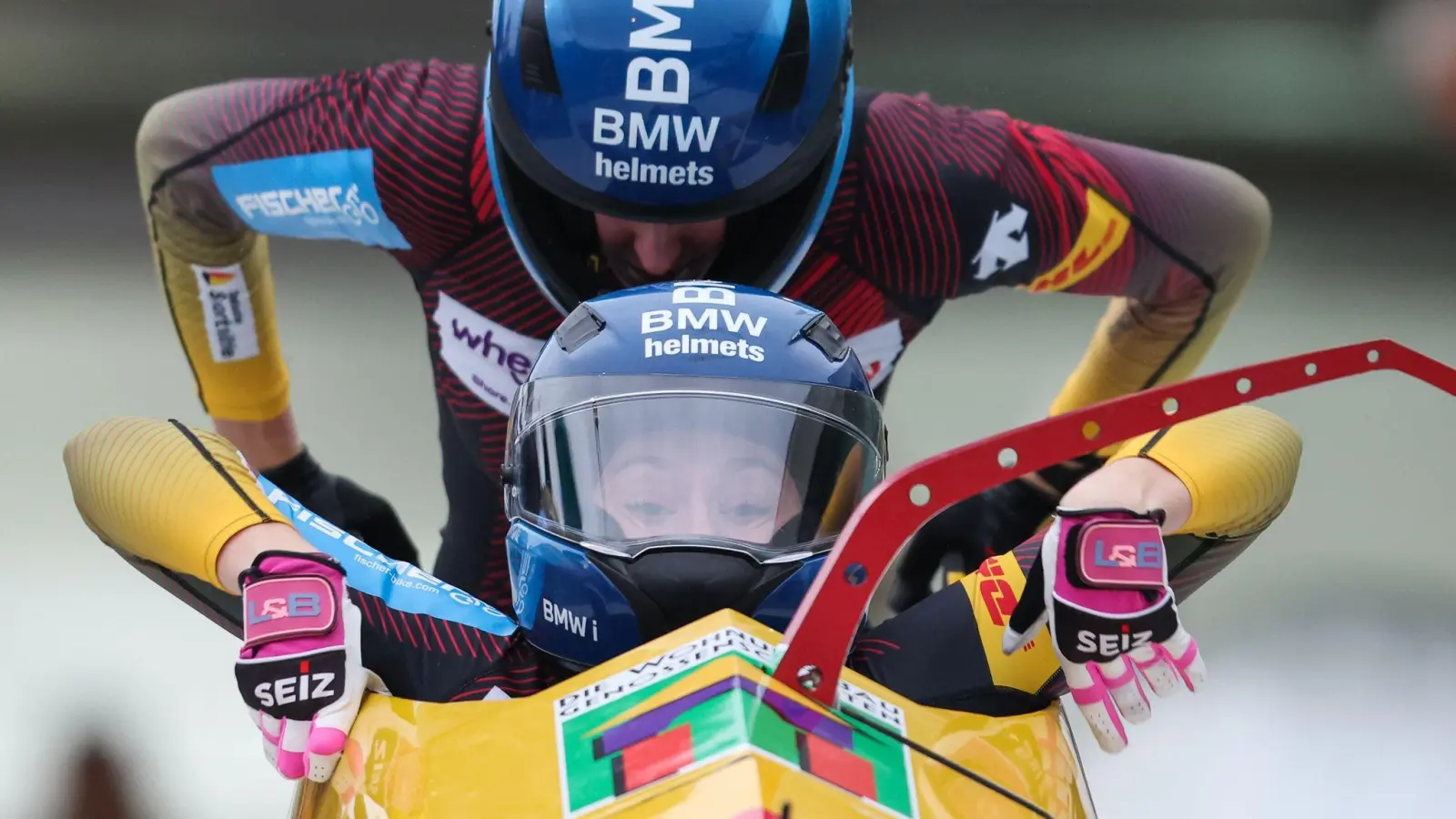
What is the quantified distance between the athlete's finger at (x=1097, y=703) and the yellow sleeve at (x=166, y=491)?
94cm

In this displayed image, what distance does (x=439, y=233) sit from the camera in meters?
2.59

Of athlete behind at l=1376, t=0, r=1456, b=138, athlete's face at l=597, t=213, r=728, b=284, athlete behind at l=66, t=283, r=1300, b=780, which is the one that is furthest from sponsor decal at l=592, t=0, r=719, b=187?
athlete behind at l=1376, t=0, r=1456, b=138

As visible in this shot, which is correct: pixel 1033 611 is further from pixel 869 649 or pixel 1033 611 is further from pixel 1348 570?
pixel 1348 570

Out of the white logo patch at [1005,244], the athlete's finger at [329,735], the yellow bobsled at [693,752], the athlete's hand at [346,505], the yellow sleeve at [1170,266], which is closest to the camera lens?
the yellow bobsled at [693,752]

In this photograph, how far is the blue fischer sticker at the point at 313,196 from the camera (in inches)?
102

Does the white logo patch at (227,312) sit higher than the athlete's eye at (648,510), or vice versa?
the athlete's eye at (648,510)

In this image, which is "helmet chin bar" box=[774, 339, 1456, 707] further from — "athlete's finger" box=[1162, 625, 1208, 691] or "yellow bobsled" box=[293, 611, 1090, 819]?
"athlete's finger" box=[1162, 625, 1208, 691]

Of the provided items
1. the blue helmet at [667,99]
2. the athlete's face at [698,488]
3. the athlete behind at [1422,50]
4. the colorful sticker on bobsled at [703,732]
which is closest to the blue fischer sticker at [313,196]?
the blue helmet at [667,99]

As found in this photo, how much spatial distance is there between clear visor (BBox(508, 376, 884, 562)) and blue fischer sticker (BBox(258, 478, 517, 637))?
0.53ft

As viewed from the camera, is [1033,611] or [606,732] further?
[1033,611]

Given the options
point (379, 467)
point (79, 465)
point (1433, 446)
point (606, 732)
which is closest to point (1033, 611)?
point (606, 732)

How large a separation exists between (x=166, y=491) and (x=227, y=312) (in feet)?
3.71

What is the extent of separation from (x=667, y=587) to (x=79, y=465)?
0.92 meters

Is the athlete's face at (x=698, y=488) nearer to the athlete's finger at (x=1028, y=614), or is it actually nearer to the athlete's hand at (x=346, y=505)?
the athlete's finger at (x=1028, y=614)
